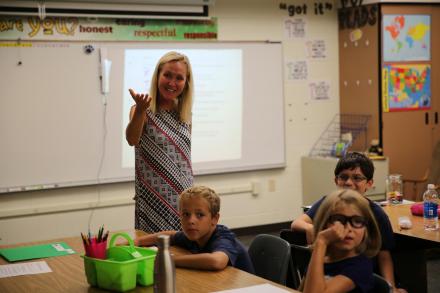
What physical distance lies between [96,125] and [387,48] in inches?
110

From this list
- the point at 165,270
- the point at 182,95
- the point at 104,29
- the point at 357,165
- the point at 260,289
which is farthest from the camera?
the point at 104,29

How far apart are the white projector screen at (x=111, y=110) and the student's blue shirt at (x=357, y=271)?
3.51 m

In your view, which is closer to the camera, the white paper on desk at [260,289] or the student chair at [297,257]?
the white paper on desk at [260,289]

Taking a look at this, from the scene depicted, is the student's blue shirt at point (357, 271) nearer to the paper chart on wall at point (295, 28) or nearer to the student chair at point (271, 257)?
the student chair at point (271, 257)

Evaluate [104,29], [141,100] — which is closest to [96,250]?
[141,100]

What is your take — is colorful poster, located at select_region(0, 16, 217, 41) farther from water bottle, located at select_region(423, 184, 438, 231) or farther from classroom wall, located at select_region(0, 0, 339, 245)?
water bottle, located at select_region(423, 184, 438, 231)

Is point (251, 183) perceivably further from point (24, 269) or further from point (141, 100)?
point (24, 269)

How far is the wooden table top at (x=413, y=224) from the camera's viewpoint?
10.1 feet

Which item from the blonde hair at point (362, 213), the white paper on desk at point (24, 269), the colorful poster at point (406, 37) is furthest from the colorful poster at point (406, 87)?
the white paper on desk at point (24, 269)

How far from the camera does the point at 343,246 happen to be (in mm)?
2234

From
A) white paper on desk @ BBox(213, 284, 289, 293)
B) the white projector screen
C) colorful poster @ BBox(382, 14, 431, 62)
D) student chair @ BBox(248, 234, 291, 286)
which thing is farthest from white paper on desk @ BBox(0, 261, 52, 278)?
colorful poster @ BBox(382, 14, 431, 62)

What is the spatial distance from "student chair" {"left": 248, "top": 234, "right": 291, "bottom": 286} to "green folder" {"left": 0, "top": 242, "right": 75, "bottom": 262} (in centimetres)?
78

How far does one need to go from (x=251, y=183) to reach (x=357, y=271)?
4.12 m

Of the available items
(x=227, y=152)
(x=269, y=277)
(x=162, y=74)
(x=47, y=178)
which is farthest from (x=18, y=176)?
(x=269, y=277)
